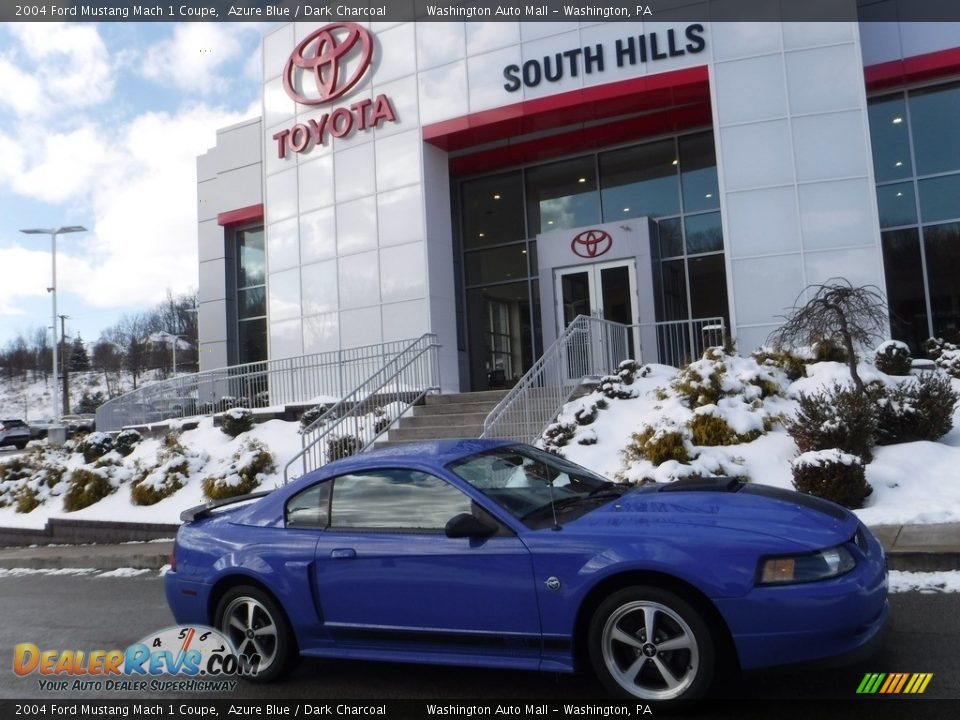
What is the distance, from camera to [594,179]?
18875 mm

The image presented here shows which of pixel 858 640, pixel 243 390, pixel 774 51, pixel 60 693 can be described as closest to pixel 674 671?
pixel 858 640

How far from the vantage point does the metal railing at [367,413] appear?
40.5 feet

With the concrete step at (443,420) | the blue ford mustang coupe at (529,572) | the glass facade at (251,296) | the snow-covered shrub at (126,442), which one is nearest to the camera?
the blue ford mustang coupe at (529,572)

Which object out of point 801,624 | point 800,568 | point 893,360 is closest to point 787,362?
point 893,360

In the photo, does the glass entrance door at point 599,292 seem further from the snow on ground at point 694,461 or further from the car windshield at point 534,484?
the car windshield at point 534,484

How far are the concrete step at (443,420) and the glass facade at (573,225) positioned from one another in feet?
19.6

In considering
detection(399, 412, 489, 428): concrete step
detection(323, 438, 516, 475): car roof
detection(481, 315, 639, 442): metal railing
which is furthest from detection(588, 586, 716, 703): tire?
detection(399, 412, 489, 428): concrete step

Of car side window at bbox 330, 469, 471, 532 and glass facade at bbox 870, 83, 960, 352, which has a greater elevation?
glass facade at bbox 870, 83, 960, 352

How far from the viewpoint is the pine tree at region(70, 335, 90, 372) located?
326 ft

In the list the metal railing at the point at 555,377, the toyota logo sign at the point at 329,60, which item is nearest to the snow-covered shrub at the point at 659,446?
the metal railing at the point at 555,377

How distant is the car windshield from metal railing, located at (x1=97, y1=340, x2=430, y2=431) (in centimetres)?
1203

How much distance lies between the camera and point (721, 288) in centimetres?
1753

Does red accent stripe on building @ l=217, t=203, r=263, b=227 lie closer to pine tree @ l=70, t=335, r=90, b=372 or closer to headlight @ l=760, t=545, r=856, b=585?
headlight @ l=760, t=545, r=856, b=585

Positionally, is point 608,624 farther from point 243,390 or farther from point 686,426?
point 243,390
